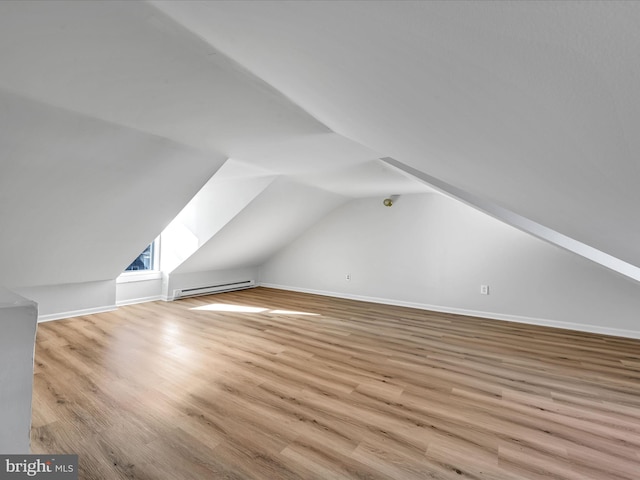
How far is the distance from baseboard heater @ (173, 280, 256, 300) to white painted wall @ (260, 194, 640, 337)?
891 mm

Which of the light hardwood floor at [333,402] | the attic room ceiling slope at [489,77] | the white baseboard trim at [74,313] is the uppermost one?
the attic room ceiling slope at [489,77]

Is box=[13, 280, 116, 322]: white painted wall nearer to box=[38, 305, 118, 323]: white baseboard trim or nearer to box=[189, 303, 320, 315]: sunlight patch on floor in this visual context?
box=[38, 305, 118, 323]: white baseboard trim

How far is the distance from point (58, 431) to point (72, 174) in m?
1.94

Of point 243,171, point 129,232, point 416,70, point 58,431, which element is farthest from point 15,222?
point 416,70

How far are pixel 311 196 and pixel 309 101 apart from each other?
333cm

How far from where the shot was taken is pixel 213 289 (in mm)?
6035

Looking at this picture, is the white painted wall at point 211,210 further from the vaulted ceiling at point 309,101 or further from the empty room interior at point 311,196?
the vaulted ceiling at point 309,101

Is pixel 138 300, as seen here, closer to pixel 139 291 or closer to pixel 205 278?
pixel 139 291

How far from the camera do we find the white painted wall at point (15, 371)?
0.67 meters

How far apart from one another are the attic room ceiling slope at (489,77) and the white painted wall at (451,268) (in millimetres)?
2994

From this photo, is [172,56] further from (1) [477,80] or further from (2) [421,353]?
(2) [421,353]

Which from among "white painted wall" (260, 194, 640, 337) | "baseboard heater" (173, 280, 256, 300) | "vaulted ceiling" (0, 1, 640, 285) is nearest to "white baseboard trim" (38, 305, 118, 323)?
"vaulted ceiling" (0, 1, 640, 285)

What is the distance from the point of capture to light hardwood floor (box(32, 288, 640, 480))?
1594mm

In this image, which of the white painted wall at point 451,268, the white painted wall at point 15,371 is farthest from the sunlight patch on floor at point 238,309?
the white painted wall at point 15,371
